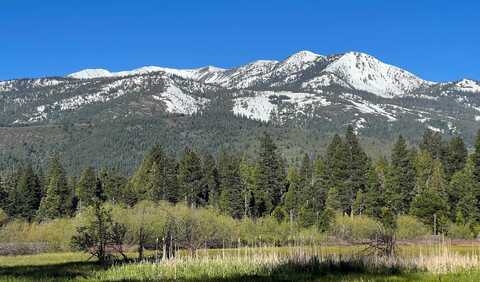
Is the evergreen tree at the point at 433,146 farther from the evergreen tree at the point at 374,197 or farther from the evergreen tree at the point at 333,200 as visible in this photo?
the evergreen tree at the point at 333,200

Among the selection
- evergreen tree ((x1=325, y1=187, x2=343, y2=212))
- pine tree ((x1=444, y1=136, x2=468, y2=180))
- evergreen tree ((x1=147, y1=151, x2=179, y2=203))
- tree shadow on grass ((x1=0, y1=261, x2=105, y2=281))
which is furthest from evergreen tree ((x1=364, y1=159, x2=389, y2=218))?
tree shadow on grass ((x1=0, y1=261, x2=105, y2=281))

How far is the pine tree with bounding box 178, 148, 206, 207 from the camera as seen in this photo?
114 metres

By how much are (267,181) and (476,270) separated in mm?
89592

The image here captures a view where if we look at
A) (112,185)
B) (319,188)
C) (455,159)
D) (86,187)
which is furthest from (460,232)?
(86,187)

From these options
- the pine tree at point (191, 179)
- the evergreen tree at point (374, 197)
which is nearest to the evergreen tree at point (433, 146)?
the evergreen tree at point (374, 197)

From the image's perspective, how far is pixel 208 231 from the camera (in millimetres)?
85812

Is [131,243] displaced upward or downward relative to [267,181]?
downward

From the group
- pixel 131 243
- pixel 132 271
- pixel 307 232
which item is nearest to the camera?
pixel 132 271

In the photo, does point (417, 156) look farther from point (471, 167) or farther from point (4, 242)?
point (4, 242)

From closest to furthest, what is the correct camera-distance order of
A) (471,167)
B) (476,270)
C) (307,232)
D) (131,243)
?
(476,270), (131,243), (307,232), (471,167)

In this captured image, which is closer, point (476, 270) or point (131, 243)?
point (476, 270)

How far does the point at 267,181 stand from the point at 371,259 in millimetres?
85453

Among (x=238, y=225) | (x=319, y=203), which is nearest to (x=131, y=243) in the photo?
(x=238, y=225)

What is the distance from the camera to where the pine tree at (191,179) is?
114375 millimetres
